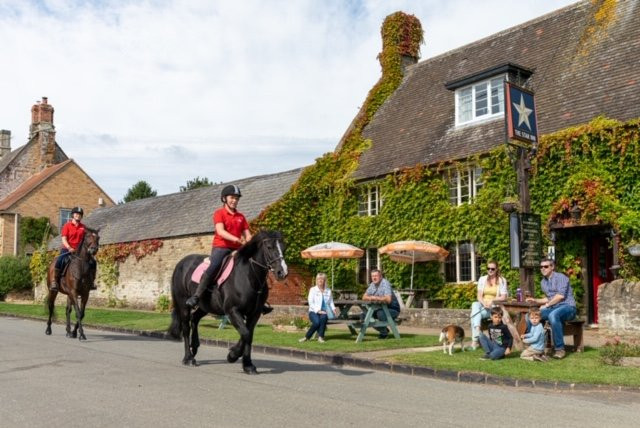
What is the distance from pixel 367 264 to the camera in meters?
24.9

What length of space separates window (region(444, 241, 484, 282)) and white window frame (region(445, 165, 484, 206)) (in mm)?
1444

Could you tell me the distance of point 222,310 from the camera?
10492 millimetres

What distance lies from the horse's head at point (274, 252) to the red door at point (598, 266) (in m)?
11.9

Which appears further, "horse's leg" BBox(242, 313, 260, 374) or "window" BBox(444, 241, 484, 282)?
"window" BBox(444, 241, 484, 282)

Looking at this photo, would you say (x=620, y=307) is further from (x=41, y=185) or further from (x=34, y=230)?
(x=41, y=185)

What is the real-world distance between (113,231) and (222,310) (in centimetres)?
2971

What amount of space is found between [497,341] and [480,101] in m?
12.9

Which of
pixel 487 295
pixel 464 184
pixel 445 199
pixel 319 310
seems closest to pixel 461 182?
pixel 464 184

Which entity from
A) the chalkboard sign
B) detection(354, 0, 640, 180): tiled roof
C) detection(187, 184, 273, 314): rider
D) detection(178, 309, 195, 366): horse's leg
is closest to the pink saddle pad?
detection(187, 184, 273, 314): rider

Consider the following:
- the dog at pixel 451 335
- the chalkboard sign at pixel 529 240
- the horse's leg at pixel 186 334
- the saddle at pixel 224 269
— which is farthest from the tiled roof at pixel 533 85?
the horse's leg at pixel 186 334

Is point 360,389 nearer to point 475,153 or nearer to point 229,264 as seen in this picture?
point 229,264

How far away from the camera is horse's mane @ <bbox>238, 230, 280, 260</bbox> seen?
9917 millimetres

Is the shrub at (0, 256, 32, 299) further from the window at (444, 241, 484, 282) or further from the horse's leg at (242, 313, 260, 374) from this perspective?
the horse's leg at (242, 313, 260, 374)

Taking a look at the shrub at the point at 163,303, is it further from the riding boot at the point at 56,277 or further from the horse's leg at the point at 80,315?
the horse's leg at the point at 80,315
